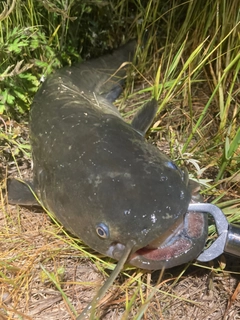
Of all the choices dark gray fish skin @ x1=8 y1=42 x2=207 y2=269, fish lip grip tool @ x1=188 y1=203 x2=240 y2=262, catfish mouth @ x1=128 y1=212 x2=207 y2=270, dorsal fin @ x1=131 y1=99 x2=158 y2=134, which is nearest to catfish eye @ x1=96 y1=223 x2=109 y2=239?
dark gray fish skin @ x1=8 y1=42 x2=207 y2=269

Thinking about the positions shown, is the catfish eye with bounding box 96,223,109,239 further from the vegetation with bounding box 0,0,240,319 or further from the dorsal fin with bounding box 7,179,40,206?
the dorsal fin with bounding box 7,179,40,206

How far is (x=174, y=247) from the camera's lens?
1667mm

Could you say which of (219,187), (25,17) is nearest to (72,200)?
(219,187)

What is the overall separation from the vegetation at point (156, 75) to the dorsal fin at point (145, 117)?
0.09 meters

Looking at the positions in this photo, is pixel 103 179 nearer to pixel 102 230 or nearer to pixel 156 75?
pixel 102 230

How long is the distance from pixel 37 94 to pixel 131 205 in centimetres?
119

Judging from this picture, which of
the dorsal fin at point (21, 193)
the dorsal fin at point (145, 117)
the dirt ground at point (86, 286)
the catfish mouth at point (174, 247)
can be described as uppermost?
the dorsal fin at point (145, 117)

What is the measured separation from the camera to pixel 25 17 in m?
2.57

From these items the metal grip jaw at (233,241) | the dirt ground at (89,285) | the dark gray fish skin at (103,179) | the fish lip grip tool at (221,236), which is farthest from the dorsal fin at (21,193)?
the metal grip jaw at (233,241)

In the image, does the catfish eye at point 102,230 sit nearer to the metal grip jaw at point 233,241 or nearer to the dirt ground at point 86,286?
the dirt ground at point 86,286

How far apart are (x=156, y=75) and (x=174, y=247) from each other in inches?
49.7

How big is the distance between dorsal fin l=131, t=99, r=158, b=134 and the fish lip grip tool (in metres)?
0.73

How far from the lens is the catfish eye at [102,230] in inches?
64.1

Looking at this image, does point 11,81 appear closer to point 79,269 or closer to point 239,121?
point 79,269
